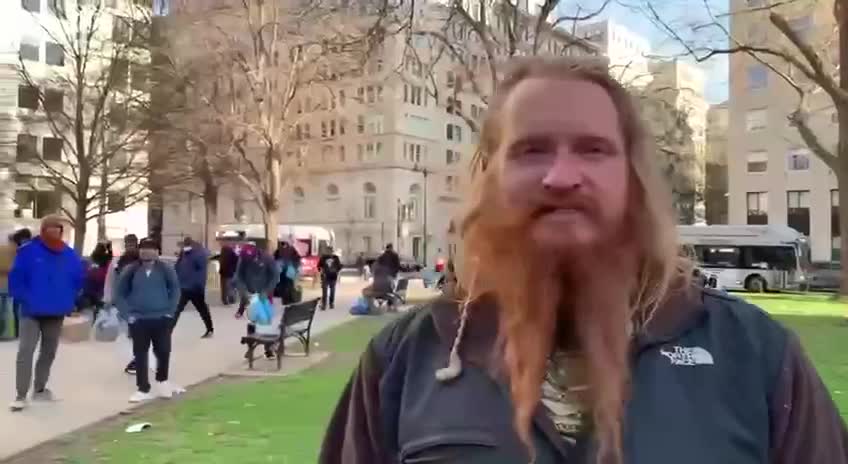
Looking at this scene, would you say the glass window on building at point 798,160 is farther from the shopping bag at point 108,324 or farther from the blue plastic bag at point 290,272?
the shopping bag at point 108,324

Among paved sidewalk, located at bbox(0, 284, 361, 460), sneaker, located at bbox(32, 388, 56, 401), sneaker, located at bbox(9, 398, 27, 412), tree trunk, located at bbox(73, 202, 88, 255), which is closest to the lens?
paved sidewalk, located at bbox(0, 284, 361, 460)

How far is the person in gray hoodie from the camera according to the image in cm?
959

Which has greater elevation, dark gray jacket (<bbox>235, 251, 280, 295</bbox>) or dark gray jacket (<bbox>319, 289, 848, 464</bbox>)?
dark gray jacket (<bbox>319, 289, 848, 464</bbox>)

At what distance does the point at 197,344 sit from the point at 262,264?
8.88 ft

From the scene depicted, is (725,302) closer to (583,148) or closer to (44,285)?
(583,148)

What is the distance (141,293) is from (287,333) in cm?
333

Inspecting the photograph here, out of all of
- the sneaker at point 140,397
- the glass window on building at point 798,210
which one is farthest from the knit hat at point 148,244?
the glass window on building at point 798,210

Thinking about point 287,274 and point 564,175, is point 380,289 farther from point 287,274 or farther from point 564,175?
point 564,175

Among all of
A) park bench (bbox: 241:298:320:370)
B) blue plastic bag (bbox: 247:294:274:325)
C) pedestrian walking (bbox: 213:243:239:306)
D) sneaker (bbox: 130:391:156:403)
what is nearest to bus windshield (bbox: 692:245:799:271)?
pedestrian walking (bbox: 213:243:239:306)

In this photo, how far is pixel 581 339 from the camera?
60.4 inches

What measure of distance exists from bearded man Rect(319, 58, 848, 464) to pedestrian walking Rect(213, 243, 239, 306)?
23450 millimetres

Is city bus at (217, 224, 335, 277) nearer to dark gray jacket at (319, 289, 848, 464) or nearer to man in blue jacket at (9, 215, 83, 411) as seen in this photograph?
man in blue jacket at (9, 215, 83, 411)

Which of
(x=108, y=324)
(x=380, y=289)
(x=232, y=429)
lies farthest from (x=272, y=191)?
(x=232, y=429)

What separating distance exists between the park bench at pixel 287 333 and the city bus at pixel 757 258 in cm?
2735
